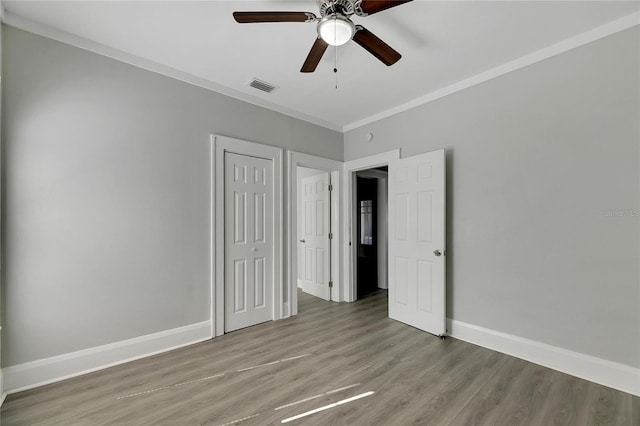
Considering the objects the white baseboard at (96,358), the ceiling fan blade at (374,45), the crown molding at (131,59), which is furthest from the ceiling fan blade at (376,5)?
the white baseboard at (96,358)

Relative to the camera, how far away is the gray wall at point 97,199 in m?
2.15

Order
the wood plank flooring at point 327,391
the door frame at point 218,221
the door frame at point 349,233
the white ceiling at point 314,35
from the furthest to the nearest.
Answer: the door frame at point 349,233 < the door frame at point 218,221 < the white ceiling at point 314,35 < the wood plank flooring at point 327,391

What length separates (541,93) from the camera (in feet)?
8.47

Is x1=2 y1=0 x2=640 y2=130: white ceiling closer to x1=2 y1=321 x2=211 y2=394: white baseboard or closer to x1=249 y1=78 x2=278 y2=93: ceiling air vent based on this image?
x1=249 y1=78 x2=278 y2=93: ceiling air vent

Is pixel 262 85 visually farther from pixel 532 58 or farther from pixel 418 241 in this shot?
pixel 532 58

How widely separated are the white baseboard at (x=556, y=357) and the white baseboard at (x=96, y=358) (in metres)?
2.90

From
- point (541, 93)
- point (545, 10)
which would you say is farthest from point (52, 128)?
point (541, 93)

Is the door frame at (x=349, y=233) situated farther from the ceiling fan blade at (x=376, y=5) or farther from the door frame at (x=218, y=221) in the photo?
the ceiling fan blade at (x=376, y=5)

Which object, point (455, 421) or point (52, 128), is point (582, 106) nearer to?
point (455, 421)

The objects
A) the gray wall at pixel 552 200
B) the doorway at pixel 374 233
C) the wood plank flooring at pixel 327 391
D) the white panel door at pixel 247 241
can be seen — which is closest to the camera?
the wood plank flooring at pixel 327 391

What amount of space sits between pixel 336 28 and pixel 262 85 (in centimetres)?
168

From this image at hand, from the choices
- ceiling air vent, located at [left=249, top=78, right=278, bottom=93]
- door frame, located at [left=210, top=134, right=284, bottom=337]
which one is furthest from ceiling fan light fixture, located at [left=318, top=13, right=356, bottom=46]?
door frame, located at [left=210, top=134, right=284, bottom=337]

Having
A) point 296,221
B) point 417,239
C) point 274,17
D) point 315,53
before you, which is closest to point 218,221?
point 296,221

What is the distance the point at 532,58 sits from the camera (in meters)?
2.61
